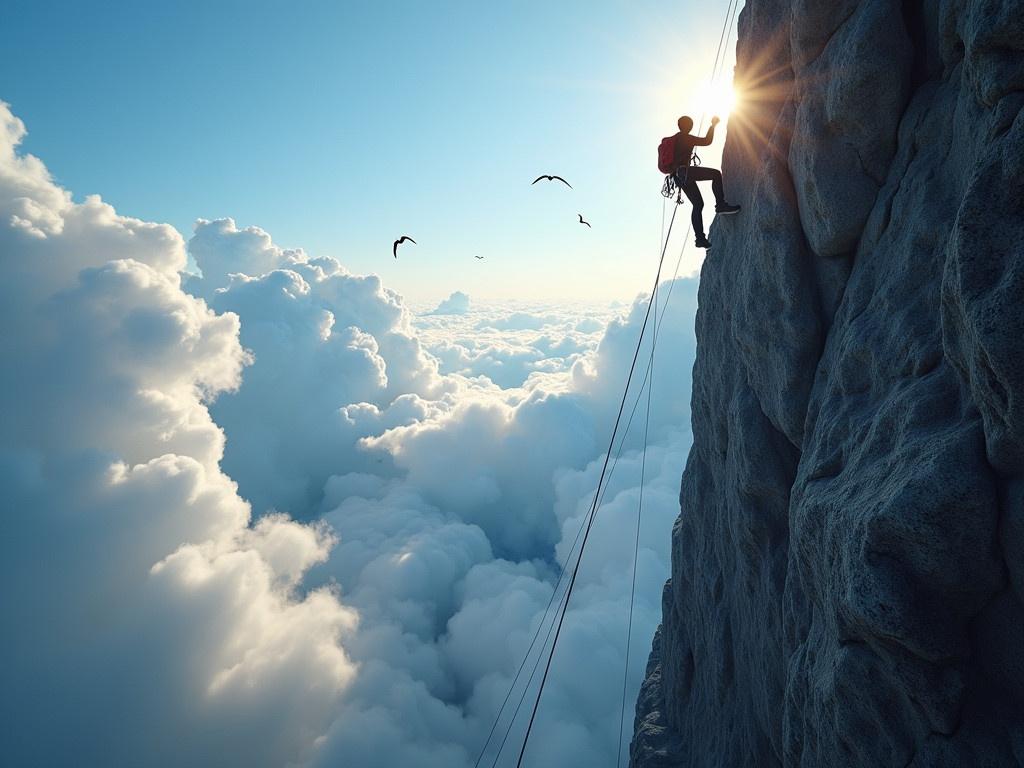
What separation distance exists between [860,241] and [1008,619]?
7.34 metres

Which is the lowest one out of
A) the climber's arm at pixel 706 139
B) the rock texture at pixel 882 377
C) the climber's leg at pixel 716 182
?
the rock texture at pixel 882 377

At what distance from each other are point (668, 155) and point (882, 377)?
8.97 meters

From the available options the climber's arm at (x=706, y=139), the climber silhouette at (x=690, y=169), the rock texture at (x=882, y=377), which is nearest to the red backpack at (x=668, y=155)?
the climber silhouette at (x=690, y=169)

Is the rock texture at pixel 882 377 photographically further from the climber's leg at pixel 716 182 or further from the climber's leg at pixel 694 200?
the climber's leg at pixel 694 200

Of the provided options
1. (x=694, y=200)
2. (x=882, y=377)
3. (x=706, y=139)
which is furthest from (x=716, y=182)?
(x=882, y=377)

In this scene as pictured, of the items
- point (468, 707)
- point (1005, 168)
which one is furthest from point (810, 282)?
point (468, 707)

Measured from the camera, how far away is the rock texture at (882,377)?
6051 mm

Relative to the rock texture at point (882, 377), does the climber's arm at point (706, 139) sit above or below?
above

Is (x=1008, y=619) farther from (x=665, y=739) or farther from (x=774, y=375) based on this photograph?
(x=665, y=739)

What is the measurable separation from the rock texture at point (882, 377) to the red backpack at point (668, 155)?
2209mm

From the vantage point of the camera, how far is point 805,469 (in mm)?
10594

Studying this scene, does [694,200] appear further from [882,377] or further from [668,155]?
[882,377]

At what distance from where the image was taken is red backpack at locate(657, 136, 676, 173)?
14367mm

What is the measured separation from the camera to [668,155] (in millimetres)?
14461
